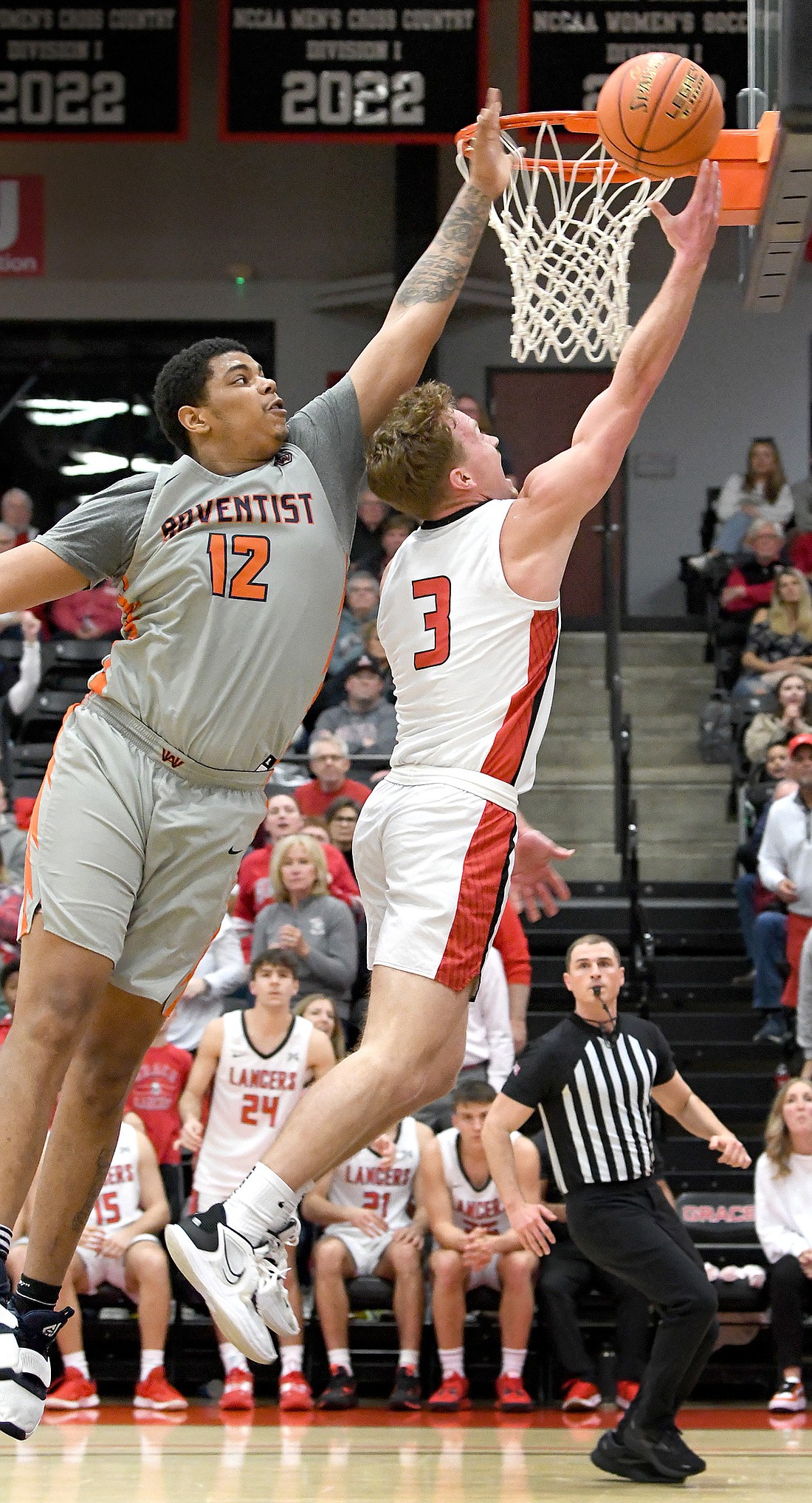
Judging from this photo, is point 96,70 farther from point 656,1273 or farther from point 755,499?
point 656,1273

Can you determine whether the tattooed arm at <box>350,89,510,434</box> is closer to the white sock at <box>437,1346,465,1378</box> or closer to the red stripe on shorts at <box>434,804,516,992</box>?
the red stripe on shorts at <box>434,804,516,992</box>

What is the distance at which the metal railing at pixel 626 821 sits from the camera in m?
10.8

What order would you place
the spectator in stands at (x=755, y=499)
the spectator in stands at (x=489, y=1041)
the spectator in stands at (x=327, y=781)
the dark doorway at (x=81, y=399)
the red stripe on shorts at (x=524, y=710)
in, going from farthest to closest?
the dark doorway at (x=81, y=399) → the spectator in stands at (x=755, y=499) → the spectator in stands at (x=327, y=781) → the spectator in stands at (x=489, y=1041) → the red stripe on shorts at (x=524, y=710)

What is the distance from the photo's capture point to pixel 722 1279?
8703 mm

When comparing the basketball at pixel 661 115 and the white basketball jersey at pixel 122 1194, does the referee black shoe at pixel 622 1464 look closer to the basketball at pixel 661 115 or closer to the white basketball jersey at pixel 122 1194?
the white basketball jersey at pixel 122 1194

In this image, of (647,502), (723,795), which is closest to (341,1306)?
(723,795)

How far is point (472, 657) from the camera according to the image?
4.54 meters

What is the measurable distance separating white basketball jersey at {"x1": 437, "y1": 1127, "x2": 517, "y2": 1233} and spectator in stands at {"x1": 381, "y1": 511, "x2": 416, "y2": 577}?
5700mm

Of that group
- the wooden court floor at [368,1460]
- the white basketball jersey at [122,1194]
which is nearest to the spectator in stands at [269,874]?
the white basketball jersey at [122,1194]

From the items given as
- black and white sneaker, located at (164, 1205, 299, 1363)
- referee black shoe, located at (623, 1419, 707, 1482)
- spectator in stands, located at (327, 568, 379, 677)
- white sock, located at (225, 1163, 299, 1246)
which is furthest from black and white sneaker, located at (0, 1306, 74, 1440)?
spectator in stands, located at (327, 568, 379, 677)

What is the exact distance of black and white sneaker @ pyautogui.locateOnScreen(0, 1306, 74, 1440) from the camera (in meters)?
3.94

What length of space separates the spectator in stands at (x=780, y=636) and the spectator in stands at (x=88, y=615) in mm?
4617

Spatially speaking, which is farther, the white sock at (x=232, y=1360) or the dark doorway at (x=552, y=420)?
the dark doorway at (x=552, y=420)

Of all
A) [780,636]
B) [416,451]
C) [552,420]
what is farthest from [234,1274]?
[552,420]
